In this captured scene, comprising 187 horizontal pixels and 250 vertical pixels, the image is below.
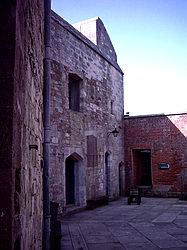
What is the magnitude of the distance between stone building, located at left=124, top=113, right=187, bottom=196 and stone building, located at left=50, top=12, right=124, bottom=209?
24.6 inches

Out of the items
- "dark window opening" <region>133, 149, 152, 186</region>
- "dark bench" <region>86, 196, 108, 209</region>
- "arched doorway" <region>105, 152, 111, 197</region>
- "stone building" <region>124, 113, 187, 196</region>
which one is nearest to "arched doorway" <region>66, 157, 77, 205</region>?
"dark bench" <region>86, 196, 108, 209</region>

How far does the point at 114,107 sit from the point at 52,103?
20.4 ft

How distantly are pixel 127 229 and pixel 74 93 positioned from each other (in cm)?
642

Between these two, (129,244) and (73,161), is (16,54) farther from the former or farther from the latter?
(73,161)

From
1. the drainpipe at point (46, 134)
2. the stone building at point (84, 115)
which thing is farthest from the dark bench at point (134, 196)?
the drainpipe at point (46, 134)

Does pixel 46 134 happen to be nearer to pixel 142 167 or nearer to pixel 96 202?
pixel 96 202

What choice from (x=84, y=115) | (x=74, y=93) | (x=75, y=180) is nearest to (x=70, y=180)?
(x=75, y=180)

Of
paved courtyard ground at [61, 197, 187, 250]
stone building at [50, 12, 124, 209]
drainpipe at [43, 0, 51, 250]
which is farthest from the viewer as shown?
stone building at [50, 12, 124, 209]

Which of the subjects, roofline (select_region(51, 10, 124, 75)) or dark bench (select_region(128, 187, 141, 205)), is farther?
dark bench (select_region(128, 187, 141, 205))

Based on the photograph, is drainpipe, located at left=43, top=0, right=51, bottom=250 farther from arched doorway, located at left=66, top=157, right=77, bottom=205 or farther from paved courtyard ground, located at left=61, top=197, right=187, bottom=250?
arched doorway, located at left=66, top=157, right=77, bottom=205

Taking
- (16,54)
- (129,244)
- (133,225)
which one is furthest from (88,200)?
(16,54)

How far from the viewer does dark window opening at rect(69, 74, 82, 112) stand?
1225 centimetres

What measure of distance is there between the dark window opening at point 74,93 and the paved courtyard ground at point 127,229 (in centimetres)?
430

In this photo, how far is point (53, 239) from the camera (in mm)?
5586
